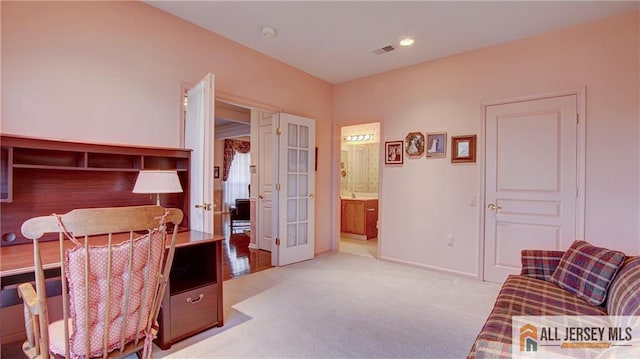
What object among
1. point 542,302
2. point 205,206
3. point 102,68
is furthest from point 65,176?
point 542,302

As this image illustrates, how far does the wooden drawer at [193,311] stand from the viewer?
2.18 metres

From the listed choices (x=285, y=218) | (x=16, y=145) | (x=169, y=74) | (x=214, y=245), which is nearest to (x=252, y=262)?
(x=285, y=218)

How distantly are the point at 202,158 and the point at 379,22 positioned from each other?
2.20 metres

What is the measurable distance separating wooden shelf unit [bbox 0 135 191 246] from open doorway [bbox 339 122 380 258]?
3790mm

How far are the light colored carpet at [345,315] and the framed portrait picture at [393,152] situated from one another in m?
1.52

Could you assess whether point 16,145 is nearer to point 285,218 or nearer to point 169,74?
point 169,74

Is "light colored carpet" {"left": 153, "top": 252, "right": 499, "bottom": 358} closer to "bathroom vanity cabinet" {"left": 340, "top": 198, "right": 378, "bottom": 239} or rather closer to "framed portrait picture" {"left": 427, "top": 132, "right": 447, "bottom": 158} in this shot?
"framed portrait picture" {"left": 427, "top": 132, "right": 447, "bottom": 158}

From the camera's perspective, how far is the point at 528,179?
336cm

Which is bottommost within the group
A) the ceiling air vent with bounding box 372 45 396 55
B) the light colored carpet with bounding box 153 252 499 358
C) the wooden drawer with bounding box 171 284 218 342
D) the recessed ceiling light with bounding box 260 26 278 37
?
the light colored carpet with bounding box 153 252 499 358

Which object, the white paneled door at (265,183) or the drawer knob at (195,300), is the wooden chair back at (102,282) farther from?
the white paneled door at (265,183)

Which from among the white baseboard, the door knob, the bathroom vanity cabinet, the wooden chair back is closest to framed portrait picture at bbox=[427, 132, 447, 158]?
the white baseboard

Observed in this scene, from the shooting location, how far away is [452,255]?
3.87m

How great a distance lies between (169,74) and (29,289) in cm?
221

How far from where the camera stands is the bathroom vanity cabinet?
601cm
